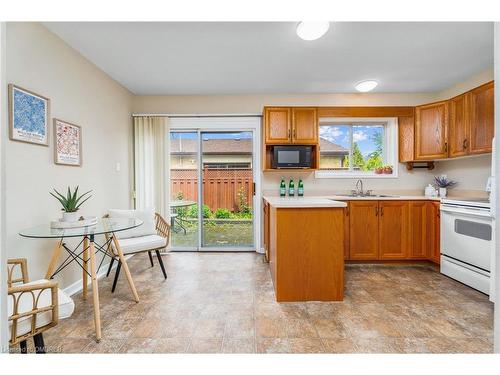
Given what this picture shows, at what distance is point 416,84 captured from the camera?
11.7 feet

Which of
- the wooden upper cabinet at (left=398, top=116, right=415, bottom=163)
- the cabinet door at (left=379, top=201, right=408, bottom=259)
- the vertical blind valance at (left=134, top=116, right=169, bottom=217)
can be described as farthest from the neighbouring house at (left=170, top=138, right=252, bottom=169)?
the wooden upper cabinet at (left=398, top=116, right=415, bottom=163)

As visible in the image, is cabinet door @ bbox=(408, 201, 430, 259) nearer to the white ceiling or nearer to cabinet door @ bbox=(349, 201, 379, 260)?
cabinet door @ bbox=(349, 201, 379, 260)

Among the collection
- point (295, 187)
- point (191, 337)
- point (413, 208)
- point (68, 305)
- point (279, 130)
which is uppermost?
point (279, 130)

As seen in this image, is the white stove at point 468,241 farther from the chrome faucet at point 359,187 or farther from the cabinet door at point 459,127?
the chrome faucet at point 359,187

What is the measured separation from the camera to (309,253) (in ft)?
7.86

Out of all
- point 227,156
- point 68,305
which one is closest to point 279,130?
point 227,156

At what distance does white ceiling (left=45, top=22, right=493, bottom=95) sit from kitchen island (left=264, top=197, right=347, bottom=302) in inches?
59.9

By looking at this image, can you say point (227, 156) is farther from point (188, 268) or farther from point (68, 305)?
point (68, 305)

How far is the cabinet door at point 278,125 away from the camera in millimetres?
3652

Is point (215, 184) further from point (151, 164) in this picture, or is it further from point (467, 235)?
point (467, 235)

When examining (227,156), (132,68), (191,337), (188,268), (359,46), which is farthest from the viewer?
(227,156)

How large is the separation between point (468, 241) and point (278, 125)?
253 cm

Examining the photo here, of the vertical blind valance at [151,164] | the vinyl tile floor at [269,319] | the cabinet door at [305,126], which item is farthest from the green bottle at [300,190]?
the vertical blind valance at [151,164]

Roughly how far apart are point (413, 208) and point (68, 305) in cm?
371
